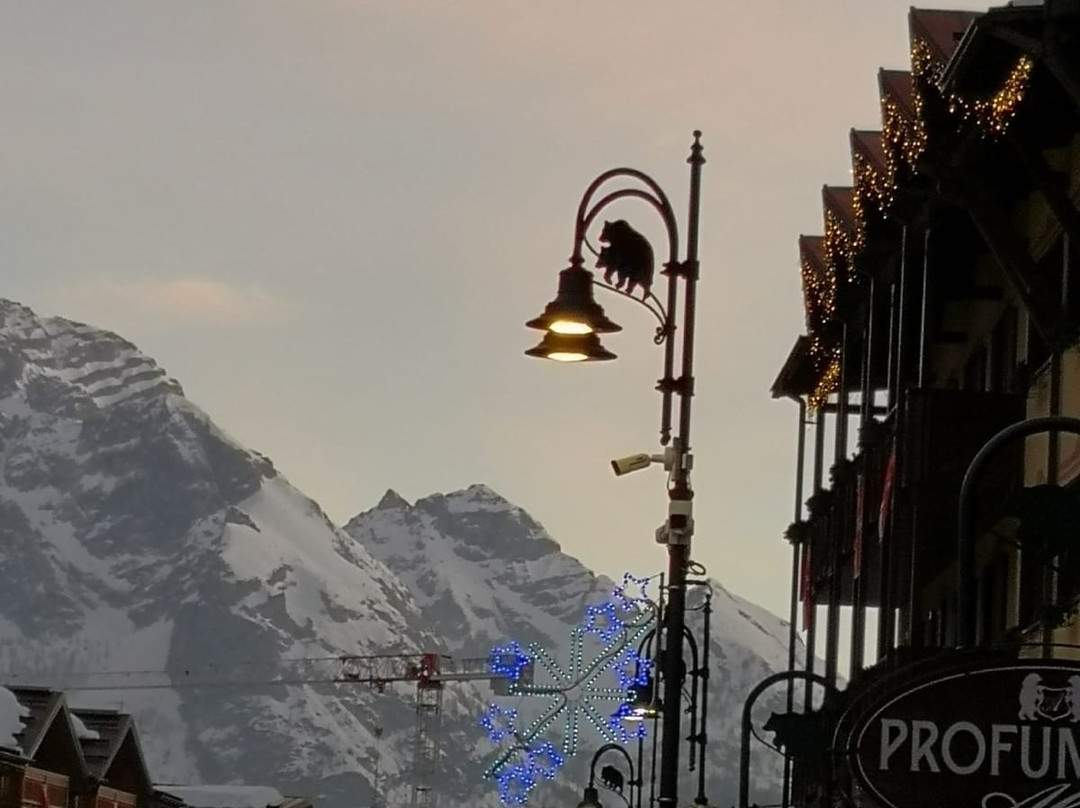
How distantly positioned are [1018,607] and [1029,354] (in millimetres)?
2631

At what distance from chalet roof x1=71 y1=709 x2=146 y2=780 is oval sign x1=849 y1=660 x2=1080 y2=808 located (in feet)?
186

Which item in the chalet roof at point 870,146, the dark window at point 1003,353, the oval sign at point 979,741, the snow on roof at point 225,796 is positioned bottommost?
the oval sign at point 979,741

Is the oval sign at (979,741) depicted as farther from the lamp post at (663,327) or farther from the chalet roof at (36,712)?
the chalet roof at (36,712)

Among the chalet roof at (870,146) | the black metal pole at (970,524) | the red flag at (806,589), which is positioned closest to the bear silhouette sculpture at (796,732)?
the chalet roof at (870,146)

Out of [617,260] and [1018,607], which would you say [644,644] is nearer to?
[1018,607]

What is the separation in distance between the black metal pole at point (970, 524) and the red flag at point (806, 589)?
81.9ft

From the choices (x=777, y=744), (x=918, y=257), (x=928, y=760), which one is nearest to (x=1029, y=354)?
(x=918, y=257)

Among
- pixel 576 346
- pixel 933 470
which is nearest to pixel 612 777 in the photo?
pixel 933 470

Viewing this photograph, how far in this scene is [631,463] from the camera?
67.5 feet

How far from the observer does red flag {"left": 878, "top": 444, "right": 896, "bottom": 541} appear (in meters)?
26.2

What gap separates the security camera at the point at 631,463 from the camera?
20.5 meters

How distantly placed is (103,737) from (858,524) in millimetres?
43512

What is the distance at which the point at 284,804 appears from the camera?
92375 mm

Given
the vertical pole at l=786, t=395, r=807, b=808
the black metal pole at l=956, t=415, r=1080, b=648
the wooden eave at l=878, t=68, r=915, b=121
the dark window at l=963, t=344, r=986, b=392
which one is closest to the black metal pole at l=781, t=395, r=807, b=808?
the vertical pole at l=786, t=395, r=807, b=808
